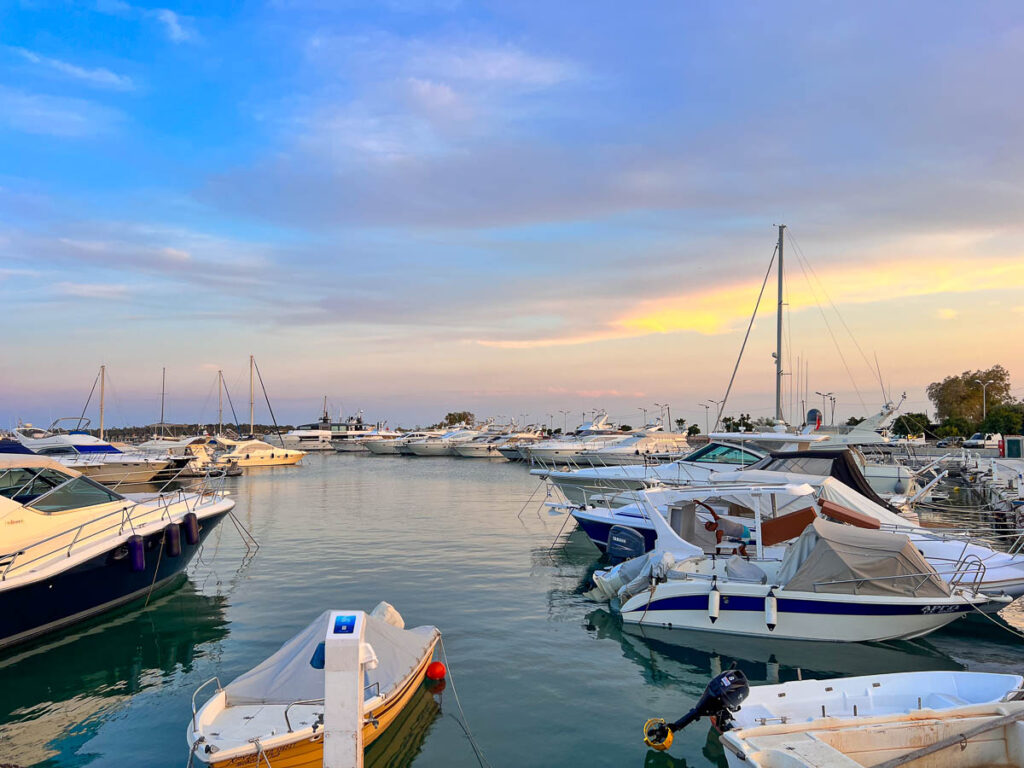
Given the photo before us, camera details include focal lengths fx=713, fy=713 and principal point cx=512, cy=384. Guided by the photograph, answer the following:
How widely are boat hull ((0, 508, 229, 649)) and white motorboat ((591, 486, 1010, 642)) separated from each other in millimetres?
10120

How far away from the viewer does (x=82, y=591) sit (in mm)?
13023

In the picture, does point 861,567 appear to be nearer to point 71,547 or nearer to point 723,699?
point 723,699

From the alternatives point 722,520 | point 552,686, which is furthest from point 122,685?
point 722,520

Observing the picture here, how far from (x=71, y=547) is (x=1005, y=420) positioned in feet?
267

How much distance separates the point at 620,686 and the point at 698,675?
1418mm

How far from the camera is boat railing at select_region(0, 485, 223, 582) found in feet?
39.7

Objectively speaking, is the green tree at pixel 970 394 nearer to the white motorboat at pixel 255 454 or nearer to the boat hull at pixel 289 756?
the white motorboat at pixel 255 454

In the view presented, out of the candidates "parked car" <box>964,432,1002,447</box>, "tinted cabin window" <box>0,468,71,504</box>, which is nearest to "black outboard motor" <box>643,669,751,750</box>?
"tinted cabin window" <box>0,468,71,504</box>

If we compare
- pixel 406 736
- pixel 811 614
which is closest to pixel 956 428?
pixel 811 614

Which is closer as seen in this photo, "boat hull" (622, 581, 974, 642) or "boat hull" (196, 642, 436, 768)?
"boat hull" (196, 642, 436, 768)

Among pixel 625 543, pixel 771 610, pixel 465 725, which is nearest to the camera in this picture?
pixel 465 725

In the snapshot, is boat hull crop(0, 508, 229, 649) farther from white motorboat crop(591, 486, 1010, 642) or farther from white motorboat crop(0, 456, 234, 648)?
white motorboat crop(591, 486, 1010, 642)

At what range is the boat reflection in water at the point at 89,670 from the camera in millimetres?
9250

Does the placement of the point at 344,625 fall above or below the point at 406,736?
above
